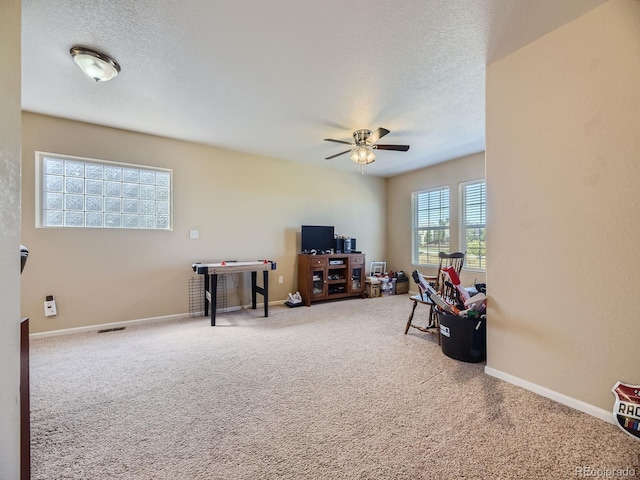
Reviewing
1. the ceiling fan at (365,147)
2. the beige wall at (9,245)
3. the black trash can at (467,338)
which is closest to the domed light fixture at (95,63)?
the beige wall at (9,245)

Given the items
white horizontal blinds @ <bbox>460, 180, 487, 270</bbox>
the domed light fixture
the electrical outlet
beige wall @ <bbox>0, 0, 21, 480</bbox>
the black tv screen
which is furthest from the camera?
the black tv screen

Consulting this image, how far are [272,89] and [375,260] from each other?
4183 millimetres

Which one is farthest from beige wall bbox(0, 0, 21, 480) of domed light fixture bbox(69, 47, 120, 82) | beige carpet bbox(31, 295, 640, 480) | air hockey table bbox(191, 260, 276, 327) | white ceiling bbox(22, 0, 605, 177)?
air hockey table bbox(191, 260, 276, 327)

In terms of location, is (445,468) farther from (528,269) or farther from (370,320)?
(370,320)

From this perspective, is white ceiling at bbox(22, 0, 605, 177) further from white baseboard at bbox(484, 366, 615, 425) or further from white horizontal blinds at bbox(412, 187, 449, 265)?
white baseboard at bbox(484, 366, 615, 425)

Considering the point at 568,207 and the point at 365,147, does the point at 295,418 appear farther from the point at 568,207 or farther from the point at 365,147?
the point at 365,147

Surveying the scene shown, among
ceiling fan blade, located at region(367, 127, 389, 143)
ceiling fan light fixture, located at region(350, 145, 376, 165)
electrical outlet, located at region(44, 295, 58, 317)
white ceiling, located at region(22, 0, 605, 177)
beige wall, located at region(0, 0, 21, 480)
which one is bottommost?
electrical outlet, located at region(44, 295, 58, 317)

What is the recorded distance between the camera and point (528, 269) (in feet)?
6.36

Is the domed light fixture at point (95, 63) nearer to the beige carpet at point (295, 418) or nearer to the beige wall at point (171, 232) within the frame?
the beige wall at point (171, 232)

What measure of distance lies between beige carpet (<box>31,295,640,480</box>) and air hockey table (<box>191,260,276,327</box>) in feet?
2.67

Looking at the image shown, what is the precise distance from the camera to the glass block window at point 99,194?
307 centimetres

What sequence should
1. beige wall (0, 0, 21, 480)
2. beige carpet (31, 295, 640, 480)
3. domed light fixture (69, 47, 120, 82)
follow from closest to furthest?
beige wall (0, 0, 21, 480), beige carpet (31, 295, 640, 480), domed light fixture (69, 47, 120, 82)

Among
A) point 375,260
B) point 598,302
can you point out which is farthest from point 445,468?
point 375,260

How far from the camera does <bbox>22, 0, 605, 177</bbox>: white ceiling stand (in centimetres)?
166
